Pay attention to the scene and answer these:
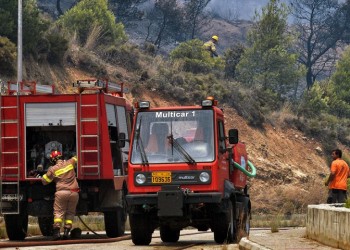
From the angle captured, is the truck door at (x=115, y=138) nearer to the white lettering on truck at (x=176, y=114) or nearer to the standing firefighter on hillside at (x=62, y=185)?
the standing firefighter on hillside at (x=62, y=185)

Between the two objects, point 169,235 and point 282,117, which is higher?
point 282,117

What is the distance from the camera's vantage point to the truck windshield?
19.1 metres

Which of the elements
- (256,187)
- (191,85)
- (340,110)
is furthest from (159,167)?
(340,110)

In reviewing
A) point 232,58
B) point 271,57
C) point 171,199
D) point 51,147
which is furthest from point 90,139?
point 232,58

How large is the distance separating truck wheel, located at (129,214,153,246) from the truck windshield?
1041mm

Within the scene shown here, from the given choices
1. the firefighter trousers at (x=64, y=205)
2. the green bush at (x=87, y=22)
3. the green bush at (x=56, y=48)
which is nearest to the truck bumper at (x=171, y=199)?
the firefighter trousers at (x=64, y=205)

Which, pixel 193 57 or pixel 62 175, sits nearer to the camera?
pixel 62 175

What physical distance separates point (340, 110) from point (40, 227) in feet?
187

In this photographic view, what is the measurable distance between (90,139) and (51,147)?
1313 mm

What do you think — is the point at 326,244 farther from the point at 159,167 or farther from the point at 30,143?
the point at 30,143

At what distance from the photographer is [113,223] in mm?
22297

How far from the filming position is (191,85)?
209ft

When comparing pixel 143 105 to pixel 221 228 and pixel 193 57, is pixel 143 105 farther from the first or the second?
pixel 193 57

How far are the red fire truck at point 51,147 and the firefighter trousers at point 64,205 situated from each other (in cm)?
55
